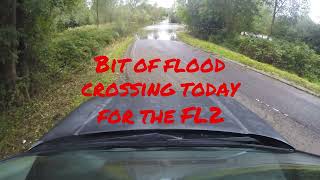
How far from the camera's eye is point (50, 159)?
236 centimetres

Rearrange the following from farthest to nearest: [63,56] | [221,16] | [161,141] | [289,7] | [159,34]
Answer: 1. [159,34]
2. [221,16]
3. [289,7]
4. [63,56]
5. [161,141]

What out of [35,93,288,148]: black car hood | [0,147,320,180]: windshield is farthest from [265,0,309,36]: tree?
[0,147,320,180]: windshield

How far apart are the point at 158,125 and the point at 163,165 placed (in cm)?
69

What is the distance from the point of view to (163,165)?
2189 millimetres

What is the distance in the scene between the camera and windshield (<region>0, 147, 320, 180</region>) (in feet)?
7.07

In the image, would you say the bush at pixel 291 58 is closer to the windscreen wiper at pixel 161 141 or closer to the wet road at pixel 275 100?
the wet road at pixel 275 100

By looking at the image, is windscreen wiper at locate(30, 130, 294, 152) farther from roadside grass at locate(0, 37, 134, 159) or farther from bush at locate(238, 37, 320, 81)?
bush at locate(238, 37, 320, 81)

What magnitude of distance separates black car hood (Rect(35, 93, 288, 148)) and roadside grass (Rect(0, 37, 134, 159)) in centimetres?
421

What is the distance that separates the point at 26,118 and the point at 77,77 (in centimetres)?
448

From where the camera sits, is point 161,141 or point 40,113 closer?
point 161,141

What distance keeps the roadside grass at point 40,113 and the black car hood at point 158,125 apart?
421cm

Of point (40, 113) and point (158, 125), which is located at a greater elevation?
point (158, 125)

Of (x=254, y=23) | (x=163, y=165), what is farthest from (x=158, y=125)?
(x=254, y=23)

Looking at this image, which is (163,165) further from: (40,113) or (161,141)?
(40,113)
